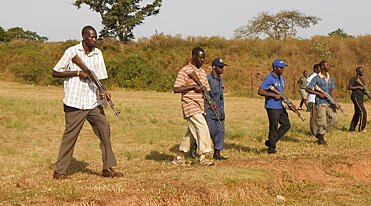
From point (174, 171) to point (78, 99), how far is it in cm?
179

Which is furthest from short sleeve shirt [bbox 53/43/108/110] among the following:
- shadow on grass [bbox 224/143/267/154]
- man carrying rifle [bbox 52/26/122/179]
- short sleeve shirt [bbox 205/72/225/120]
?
shadow on grass [bbox 224/143/267/154]

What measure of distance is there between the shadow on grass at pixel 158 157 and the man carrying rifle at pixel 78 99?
2137 mm

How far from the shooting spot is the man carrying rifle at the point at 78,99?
552cm

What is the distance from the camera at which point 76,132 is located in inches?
221

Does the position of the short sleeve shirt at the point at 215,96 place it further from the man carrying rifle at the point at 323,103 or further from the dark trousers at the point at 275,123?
the man carrying rifle at the point at 323,103

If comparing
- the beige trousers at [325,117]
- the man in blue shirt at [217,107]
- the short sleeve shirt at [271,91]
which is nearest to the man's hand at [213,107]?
the man in blue shirt at [217,107]

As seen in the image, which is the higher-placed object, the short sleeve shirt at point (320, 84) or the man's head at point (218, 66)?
the man's head at point (218, 66)

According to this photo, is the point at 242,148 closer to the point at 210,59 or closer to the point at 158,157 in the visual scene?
the point at 158,157

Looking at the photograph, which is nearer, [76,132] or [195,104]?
[76,132]

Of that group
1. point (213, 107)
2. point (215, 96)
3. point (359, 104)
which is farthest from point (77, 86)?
point (359, 104)

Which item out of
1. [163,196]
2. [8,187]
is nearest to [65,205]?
[163,196]

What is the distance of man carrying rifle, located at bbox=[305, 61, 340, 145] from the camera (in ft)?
29.9

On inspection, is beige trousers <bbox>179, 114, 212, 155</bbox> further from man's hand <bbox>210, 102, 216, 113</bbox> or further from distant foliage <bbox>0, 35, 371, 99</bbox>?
distant foliage <bbox>0, 35, 371, 99</bbox>

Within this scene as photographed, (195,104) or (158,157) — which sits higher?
(195,104)
